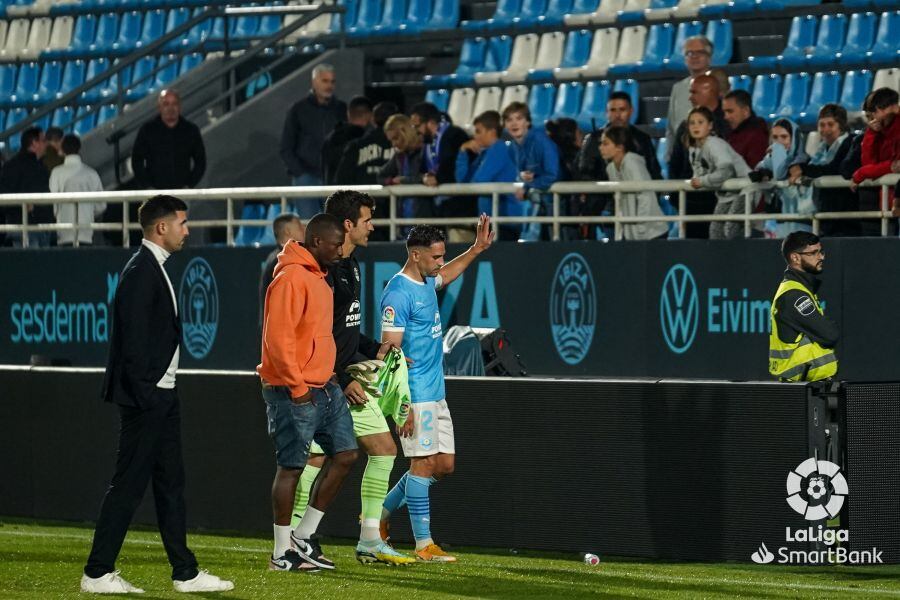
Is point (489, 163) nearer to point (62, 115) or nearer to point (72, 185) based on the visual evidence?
point (72, 185)

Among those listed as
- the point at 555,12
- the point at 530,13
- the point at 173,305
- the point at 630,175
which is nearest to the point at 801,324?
the point at 173,305

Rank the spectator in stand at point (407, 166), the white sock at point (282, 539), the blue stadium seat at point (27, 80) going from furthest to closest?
the blue stadium seat at point (27, 80), the spectator in stand at point (407, 166), the white sock at point (282, 539)

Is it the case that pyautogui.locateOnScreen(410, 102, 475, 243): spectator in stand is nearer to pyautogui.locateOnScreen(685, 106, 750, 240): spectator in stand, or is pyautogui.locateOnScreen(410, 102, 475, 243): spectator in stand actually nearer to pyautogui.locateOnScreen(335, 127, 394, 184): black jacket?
pyautogui.locateOnScreen(335, 127, 394, 184): black jacket

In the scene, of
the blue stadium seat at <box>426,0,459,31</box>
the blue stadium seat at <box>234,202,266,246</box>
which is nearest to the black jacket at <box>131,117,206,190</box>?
the blue stadium seat at <box>234,202,266,246</box>

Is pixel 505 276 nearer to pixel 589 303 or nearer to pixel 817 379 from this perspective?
pixel 589 303

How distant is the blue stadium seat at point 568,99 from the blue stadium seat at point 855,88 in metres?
3.15

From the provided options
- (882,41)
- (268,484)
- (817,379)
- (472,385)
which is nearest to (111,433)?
(268,484)

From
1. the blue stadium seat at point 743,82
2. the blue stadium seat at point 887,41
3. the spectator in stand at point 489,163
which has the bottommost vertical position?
the spectator in stand at point 489,163

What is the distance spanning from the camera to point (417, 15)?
74.6 feet

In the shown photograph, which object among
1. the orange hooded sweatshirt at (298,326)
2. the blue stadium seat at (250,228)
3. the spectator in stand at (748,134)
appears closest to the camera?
the orange hooded sweatshirt at (298,326)

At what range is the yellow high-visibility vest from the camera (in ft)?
36.2

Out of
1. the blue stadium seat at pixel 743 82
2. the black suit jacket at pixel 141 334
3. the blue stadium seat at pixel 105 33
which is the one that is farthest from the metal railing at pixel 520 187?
the blue stadium seat at pixel 105 33

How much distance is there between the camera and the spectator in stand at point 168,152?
1902cm

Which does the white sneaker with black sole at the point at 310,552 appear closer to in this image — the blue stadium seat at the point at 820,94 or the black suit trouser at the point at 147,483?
the black suit trouser at the point at 147,483
